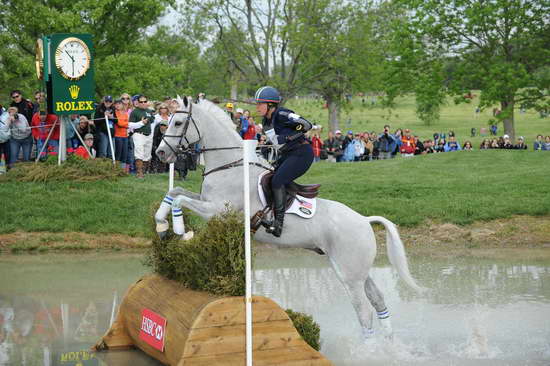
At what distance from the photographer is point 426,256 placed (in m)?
15.3

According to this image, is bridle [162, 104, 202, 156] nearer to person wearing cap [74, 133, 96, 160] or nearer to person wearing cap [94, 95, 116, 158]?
person wearing cap [74, 133, 96, 160]

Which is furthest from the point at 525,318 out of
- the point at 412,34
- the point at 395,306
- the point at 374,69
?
the point at 374,69

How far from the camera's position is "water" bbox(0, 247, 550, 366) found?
9.11m

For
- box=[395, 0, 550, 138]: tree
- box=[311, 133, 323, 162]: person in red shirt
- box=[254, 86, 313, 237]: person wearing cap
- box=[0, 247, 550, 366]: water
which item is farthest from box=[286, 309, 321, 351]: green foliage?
box=[395, 0, 550, 138]: tree

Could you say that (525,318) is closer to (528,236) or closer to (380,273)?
(380,273)

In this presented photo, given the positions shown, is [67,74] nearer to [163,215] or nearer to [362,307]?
[163,215]

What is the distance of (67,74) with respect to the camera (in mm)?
18562

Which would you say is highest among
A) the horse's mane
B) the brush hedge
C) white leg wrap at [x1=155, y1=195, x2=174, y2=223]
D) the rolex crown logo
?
the rolex crown logo

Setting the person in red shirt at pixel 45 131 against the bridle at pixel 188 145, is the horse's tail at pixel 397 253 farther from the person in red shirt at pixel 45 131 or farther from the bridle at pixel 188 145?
the person in red shirt at pixel 45 131

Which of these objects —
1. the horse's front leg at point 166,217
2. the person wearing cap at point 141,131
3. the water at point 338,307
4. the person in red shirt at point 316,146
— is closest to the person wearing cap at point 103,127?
the person wearing cap at point 141,131

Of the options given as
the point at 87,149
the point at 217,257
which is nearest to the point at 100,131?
the point at 87,149

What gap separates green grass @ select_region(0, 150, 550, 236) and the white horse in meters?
5.49

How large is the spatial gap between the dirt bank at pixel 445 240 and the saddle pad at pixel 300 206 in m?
7.04

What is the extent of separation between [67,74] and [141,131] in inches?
96.3
